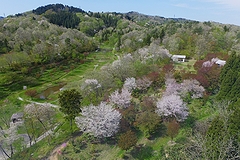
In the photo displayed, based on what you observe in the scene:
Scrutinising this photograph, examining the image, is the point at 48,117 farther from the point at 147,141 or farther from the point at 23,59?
the point at 23,59

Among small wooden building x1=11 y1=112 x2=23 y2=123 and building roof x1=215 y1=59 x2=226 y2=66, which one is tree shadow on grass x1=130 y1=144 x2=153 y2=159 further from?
building roof x1=215 y1=59 x2=226 y2=66

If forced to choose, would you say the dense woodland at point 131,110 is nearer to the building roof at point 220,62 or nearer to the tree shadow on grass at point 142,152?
the tree shadow on grass at point 142,152

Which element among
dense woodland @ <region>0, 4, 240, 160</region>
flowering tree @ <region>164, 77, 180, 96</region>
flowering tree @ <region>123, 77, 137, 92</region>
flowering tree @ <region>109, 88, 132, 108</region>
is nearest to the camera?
dense woodland @ <region>0, 4, 240, 160</region>

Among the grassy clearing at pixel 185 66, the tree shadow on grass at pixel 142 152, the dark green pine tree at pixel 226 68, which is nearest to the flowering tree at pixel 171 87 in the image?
the dark green pine tree at pixel 226 68

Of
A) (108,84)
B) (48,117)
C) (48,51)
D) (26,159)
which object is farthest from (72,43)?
(26,159)

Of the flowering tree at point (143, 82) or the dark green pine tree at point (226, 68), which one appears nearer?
the dark green pine tree at point (226, 68)

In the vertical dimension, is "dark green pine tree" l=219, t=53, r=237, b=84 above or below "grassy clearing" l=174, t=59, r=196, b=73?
above

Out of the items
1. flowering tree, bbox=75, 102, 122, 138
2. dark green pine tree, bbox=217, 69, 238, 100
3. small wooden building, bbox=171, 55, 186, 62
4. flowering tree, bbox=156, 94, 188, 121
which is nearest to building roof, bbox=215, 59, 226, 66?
small wooden building, bbox=171, 55, 186, 62

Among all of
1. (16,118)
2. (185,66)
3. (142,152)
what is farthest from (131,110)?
(185,66)
